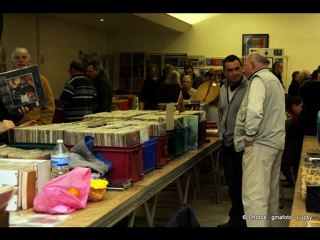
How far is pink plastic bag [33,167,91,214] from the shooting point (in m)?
2.40

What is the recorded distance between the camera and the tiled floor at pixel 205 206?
16.5 feet

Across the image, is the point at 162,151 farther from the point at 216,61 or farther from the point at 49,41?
the point at 216,61

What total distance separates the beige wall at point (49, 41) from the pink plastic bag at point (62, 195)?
6.24m

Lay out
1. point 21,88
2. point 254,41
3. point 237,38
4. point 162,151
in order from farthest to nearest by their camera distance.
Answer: point 237,38 < point 254,41 < point 162,151 < point 21,88

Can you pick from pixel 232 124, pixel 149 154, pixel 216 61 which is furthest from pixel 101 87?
pixel 216 61

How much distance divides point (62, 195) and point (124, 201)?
390 millimetres

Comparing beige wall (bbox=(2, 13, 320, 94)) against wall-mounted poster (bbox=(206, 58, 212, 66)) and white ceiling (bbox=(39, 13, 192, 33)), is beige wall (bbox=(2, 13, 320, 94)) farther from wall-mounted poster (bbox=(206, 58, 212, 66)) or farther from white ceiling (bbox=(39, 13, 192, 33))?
white ceiling (bbox=(39, 13, 192, 33))

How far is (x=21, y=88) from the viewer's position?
347cm

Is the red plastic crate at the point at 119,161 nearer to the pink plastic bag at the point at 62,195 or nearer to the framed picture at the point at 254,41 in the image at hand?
the pink plastic bag at the point at 62,195

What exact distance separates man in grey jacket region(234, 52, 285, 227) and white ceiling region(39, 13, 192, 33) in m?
5.64

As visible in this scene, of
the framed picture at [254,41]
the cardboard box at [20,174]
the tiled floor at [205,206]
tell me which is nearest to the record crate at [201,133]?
the tiled floor at [205,206]

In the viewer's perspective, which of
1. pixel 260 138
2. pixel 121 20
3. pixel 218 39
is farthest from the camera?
pixel 218 39
